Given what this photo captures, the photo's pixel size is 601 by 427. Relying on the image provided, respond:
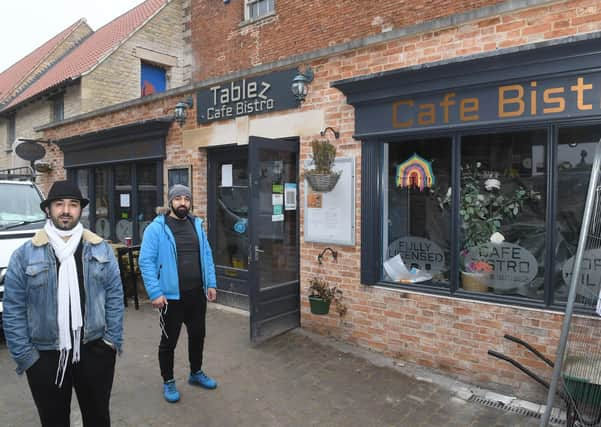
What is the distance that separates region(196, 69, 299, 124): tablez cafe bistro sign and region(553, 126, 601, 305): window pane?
3.07m

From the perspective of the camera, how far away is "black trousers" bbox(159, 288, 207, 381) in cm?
377

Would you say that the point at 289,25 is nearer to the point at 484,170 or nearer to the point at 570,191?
the point at 484,170

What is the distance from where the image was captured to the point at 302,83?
17.3 ft

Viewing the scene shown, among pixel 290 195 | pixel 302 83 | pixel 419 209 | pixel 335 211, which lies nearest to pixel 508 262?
pixel 419 209

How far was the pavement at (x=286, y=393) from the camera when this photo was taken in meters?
3.52

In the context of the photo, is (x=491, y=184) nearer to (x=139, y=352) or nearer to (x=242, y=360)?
(x=242, y=360)

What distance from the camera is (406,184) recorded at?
193 inches

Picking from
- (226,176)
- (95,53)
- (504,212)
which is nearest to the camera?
(504,212)

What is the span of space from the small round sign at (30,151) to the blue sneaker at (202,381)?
8605 mm

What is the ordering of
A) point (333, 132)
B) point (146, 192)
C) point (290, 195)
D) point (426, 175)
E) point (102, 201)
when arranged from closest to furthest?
point (426, 175)
point (333, 132)
point (290, 195)
point (146, 192)
point (102, 201)

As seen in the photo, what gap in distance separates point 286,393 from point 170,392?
104 centimetres

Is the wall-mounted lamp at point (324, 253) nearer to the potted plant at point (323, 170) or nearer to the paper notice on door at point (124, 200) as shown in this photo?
the potted plant at point (323, 170)

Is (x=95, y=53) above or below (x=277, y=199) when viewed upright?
above

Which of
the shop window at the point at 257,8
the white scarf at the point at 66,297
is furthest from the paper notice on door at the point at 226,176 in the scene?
the shop window at the point at 257,8
